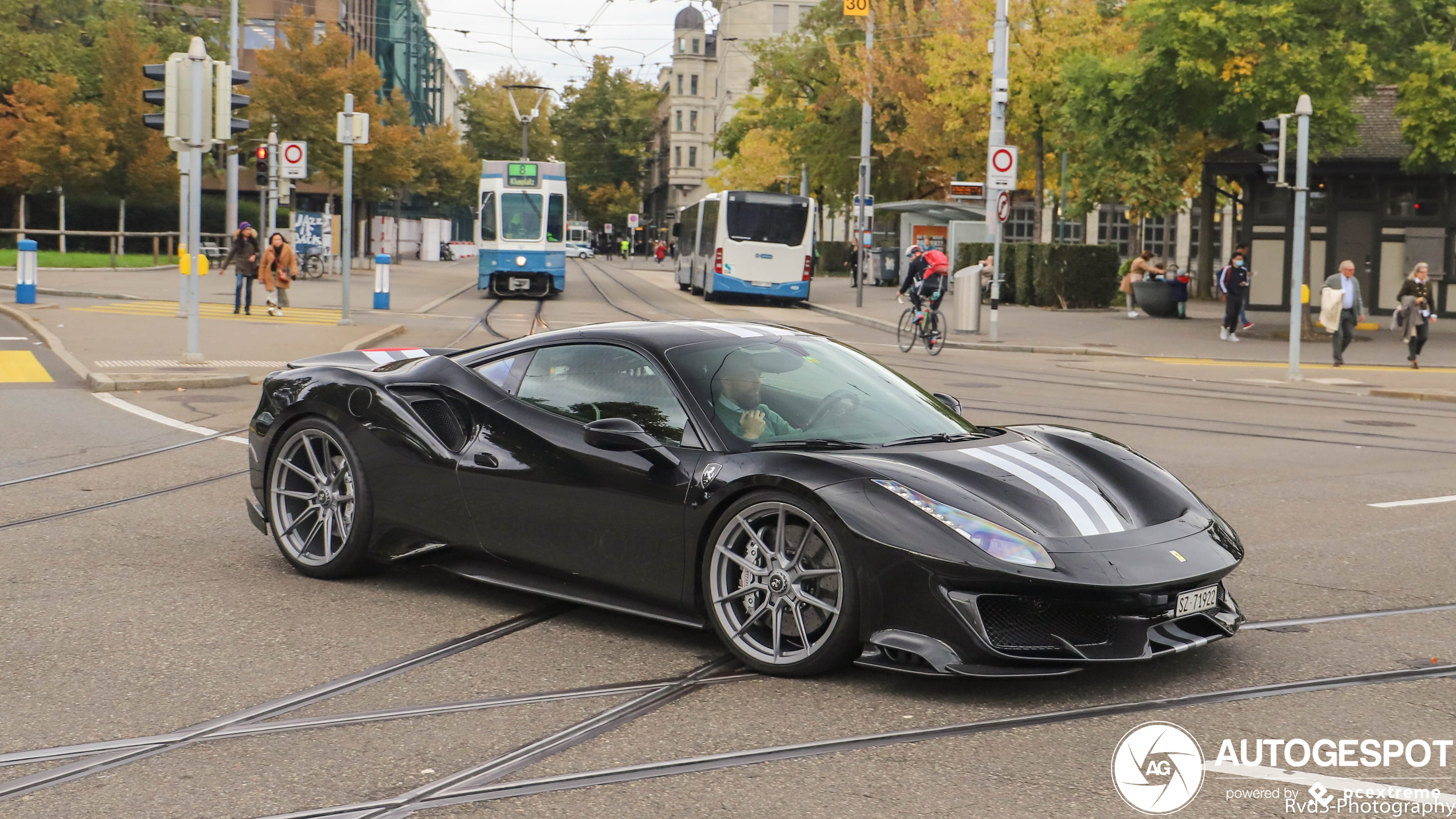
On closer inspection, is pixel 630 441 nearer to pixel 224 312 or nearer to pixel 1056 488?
pixel 1056 488

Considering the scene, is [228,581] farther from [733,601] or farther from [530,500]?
[733,601]

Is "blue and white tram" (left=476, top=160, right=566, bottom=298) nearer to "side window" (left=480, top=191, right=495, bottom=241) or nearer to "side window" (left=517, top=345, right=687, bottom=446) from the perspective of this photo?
"side window" (left=480, top=191, right=495, bottom=241)

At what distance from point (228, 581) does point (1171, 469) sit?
22.0 feet

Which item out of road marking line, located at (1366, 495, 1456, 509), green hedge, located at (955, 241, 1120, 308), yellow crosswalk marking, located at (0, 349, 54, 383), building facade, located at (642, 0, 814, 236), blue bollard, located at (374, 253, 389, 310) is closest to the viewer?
road marking line, located at (1366, 495, 1456, 509)

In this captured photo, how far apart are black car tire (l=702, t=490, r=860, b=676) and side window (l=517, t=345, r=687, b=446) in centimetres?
52

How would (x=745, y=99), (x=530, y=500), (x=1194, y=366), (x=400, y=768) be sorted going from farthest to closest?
(x=745, y=99), (x=1194, y=366), (x=530, y=500), (x=400, y=768)

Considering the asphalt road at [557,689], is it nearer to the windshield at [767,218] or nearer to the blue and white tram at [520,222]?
the blue and white tram at [520,222]

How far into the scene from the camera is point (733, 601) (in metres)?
5.21

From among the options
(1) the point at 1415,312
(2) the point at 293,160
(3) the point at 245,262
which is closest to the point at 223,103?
(3) the point at 245,262

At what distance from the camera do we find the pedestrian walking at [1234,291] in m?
27.0

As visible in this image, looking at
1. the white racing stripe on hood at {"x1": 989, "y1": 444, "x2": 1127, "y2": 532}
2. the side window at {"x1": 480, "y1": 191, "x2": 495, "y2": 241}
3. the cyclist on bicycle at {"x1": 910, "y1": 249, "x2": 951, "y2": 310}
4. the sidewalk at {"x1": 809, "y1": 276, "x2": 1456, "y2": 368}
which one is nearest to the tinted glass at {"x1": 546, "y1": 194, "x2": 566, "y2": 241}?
the side window at {"x1": 480, "y1": 191, "x2": 495, "y2": 241}

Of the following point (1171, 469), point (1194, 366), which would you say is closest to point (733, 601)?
point (1171, 469)

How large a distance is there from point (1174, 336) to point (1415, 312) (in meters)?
6.15

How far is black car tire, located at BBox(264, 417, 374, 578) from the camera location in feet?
21.2
